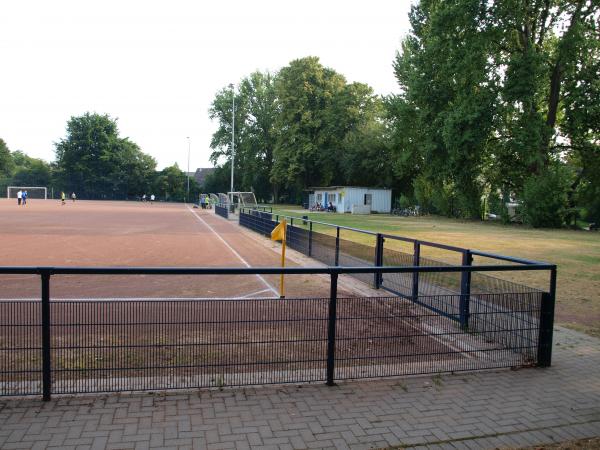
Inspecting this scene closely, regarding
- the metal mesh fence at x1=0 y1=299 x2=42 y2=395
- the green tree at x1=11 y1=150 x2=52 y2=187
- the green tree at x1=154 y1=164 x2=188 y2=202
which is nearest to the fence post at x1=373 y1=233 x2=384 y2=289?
the metal mesh fence at x1=0 y1=299 x2=42 y2=395

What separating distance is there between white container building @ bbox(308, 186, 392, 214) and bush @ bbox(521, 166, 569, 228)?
841 inches

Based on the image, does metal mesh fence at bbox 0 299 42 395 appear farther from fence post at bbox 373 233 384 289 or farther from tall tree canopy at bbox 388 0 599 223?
tall tree canopy at bbox 388 0 599 223

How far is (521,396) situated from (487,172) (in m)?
39.3

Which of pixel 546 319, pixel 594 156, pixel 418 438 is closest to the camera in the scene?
pixel 418 438

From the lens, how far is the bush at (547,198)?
110 ft

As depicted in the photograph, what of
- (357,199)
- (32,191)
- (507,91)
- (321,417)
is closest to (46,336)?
(321,417)

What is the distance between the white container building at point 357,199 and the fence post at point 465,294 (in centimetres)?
4671

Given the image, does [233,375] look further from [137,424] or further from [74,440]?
[74,440]

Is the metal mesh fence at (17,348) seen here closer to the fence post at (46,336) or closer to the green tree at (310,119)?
the fence post at (46,336)

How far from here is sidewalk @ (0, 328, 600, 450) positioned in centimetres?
344

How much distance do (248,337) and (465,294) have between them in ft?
8.00

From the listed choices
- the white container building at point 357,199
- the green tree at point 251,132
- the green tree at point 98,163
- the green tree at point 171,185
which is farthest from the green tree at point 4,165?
the white container building at point 357,199

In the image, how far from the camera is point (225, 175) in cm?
8581

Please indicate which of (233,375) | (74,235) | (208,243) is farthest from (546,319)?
A: (74,235)
